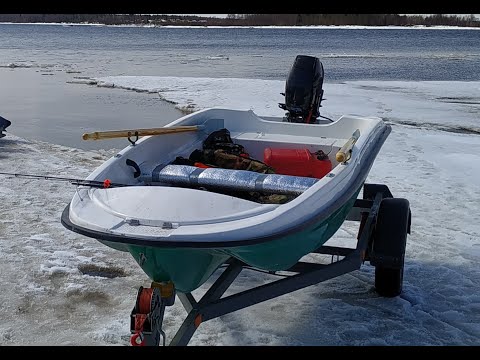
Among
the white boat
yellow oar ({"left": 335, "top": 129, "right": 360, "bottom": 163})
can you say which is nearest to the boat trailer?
the white boat

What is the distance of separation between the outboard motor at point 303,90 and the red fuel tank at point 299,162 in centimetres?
89

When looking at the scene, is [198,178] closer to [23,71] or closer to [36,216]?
[36,216]

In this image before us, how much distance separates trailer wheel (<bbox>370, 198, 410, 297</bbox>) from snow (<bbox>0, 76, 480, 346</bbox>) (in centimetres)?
10

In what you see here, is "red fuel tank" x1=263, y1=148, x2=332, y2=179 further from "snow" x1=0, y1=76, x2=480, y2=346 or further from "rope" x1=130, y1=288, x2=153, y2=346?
"rope" x1=130, y1=288, x2=153, y2=346

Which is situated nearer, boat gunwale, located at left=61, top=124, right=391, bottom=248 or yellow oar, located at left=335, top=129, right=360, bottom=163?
boat gunwale, located at left=61, top=124, right=391, bottom=248

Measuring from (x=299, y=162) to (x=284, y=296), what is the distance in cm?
86

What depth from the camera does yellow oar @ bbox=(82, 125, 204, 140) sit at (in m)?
3.34

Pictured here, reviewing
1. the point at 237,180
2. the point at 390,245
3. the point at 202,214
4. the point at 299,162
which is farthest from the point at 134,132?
the point at 390,245

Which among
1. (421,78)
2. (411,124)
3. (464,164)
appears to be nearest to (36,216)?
(464,164)

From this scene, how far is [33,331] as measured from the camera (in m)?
3.18

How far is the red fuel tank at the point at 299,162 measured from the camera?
3914 mm

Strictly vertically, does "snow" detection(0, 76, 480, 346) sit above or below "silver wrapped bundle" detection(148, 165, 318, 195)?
below

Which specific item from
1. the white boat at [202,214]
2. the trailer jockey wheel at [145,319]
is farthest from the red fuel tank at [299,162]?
the trailer jockey wheel at [145,319]
